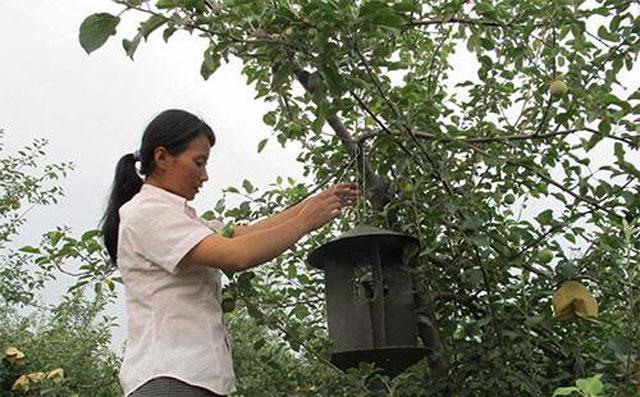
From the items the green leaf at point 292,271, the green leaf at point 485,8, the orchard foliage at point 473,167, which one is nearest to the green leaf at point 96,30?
the orchard foliage at point 473,167

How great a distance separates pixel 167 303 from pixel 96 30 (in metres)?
0.47

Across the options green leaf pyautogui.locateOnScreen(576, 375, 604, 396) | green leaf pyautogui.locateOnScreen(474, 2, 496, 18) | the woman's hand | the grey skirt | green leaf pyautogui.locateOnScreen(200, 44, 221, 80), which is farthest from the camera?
green leaf pyautogui.locateOnScreen(474, 2, 496, 18)

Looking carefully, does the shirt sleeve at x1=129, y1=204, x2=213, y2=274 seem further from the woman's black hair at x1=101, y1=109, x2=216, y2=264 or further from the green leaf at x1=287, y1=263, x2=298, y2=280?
the green leaf at x1=287, y1=263, x2=298, y2=280

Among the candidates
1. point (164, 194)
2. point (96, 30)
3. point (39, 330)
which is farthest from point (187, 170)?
point (39, 330)

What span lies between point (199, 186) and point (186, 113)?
0.14 m

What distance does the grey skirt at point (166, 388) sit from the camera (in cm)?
149

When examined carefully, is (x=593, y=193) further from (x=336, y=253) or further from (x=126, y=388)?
(x=126, y=388)

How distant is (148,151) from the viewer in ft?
5.65

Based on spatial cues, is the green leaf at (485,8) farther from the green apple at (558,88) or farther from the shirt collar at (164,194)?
the shirt collar at (164,194)

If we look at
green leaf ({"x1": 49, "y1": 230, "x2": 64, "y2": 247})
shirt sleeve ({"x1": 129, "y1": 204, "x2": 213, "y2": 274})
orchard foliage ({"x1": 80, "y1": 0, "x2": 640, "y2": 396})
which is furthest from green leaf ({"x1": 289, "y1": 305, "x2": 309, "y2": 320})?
shirt sleeve ({"x1": 129, "y1": 204, "x2": 213, "y2": 274})

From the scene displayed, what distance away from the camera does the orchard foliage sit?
1669 millimetres

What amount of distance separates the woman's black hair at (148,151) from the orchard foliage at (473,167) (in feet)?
0.53

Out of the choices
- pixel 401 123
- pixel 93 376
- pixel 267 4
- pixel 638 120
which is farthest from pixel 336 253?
pixel 93 376

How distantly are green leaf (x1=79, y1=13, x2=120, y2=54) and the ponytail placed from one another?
357 mm
